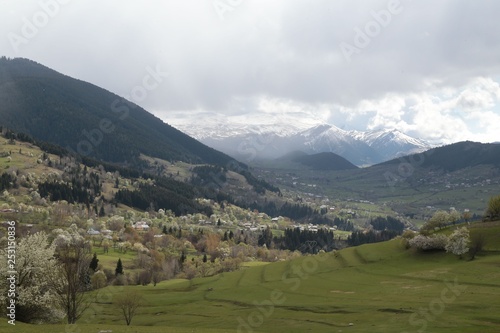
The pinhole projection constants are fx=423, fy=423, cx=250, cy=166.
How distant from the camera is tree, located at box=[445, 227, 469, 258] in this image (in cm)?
10594

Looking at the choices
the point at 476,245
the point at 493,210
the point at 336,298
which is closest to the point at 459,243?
the point at 476,245

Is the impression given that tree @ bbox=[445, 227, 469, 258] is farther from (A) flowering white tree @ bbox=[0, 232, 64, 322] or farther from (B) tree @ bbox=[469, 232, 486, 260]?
(A) flowering white tree @ bbox=[0, 232, 64, 322]

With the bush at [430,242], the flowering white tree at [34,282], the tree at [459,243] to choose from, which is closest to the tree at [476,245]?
the tree at [459,243]

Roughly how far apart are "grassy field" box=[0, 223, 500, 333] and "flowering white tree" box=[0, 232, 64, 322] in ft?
22.7

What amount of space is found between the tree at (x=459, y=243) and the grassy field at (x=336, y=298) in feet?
6.85

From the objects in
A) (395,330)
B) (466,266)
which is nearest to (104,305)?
(395,330)

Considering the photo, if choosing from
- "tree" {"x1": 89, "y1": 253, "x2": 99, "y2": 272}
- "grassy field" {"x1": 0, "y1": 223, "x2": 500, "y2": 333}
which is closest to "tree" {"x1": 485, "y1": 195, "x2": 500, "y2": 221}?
"grassy field" {"x1": 0, "y1": 223, "x2": 500, "y2": 333}

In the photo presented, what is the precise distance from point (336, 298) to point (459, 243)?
143 ft

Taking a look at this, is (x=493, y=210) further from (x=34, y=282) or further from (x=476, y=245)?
(x=34, y=282)

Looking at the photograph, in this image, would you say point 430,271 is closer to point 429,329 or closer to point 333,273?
point 333,273

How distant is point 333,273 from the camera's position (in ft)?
373

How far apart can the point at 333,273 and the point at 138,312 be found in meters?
51.2

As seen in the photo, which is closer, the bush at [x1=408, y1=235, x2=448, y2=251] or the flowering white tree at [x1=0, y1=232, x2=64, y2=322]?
the flowering white tree at [x1=0, y1=232, x2=64, y2=322]

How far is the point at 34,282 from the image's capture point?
5866 centimetres
